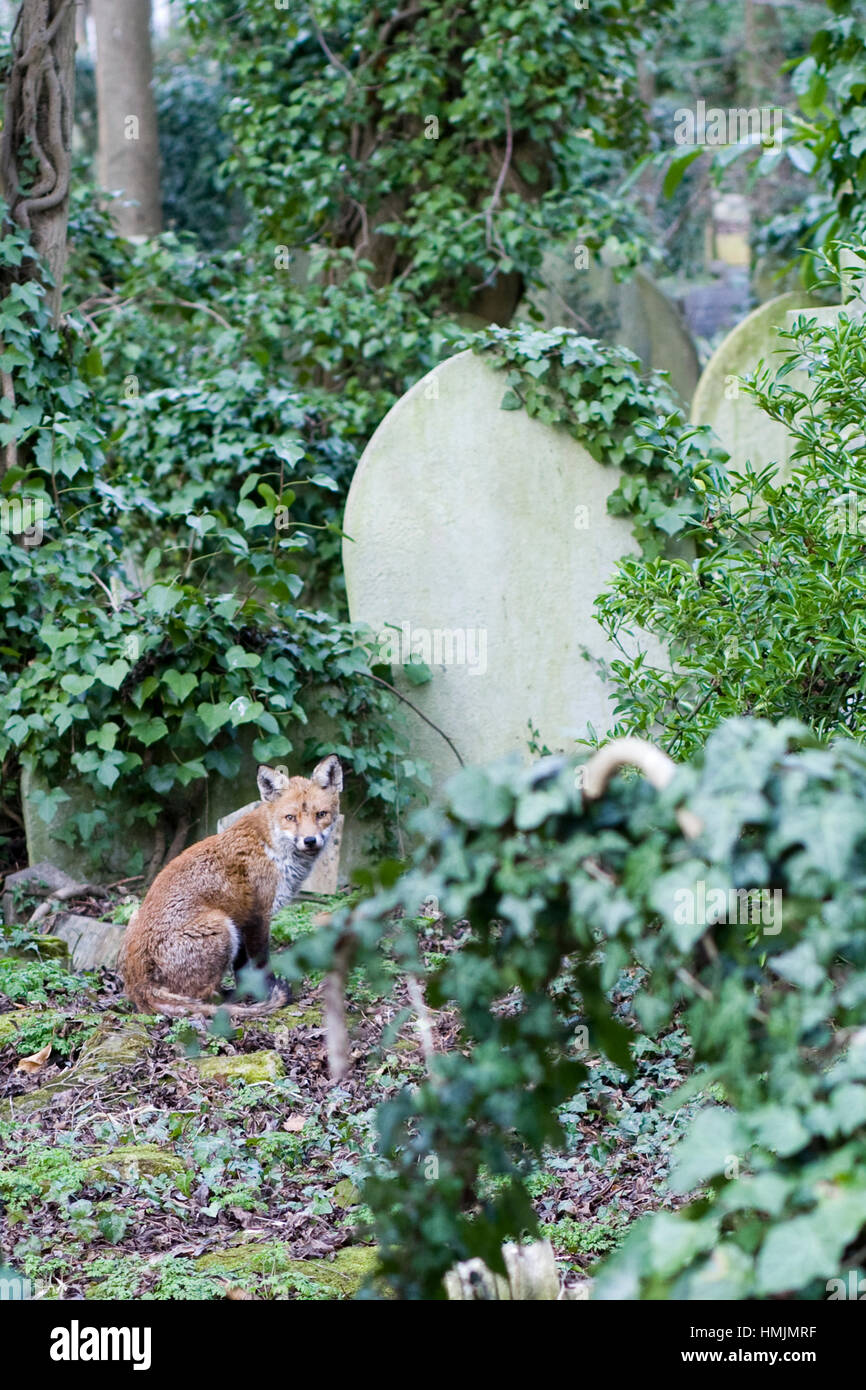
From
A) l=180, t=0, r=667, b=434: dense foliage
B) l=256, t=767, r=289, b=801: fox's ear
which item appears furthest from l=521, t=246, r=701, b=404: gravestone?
l=256, t=767, r=289, b=801: fox's ear

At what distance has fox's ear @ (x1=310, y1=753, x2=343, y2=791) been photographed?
526cm

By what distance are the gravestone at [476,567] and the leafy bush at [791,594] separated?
7.63ft

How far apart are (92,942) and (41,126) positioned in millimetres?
3972

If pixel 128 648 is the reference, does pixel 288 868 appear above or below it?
below

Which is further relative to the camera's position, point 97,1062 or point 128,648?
point 128,648

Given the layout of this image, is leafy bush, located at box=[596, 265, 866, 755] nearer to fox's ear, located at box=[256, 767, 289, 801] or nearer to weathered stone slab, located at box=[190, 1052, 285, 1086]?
fox's ear, located at box=[256, 767, 289, 801]

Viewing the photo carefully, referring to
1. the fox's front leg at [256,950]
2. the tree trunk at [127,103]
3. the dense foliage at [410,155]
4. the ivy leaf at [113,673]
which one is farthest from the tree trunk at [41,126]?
the tree trunk at [127,103]

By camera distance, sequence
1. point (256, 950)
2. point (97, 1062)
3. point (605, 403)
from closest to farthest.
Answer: point (97, 1062) < point (256, 950) < point (605, 403)

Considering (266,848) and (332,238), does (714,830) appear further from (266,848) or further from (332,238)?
(332,238)

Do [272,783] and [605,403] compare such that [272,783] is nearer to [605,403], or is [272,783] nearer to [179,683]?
[179,683]

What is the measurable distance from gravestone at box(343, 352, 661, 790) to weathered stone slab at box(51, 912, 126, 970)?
1886 mm

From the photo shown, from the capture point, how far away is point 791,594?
12.8 feet

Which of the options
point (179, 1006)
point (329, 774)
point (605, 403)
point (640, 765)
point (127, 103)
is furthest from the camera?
point (127, 103)

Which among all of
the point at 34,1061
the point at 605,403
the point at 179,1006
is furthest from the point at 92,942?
the point at 605,403
